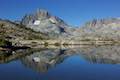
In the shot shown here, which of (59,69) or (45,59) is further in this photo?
(45,59)

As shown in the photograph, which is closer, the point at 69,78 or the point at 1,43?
the point at 69,78

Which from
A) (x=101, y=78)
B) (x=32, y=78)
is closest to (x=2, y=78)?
(x=32, y=78)

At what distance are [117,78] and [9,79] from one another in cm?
1850

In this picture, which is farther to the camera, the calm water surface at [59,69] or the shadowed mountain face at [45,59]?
the shadowed mountain face at [45,59]

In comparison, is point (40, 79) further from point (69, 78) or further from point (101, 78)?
point (101, 78)

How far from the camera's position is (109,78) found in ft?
178

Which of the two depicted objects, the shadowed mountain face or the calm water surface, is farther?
the shadowed mountain face

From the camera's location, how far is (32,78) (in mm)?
54375

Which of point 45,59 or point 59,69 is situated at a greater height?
point 45,59

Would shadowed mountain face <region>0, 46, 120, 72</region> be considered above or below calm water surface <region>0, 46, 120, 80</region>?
above

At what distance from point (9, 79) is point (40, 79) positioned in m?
5.28

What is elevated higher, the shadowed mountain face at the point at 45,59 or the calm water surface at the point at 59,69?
the shadowed mountain face at the point at 45,59

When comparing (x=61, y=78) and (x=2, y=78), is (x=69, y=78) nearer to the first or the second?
(x=61, y=78)

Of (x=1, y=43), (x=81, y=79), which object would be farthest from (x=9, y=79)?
(x=1, y=43)
